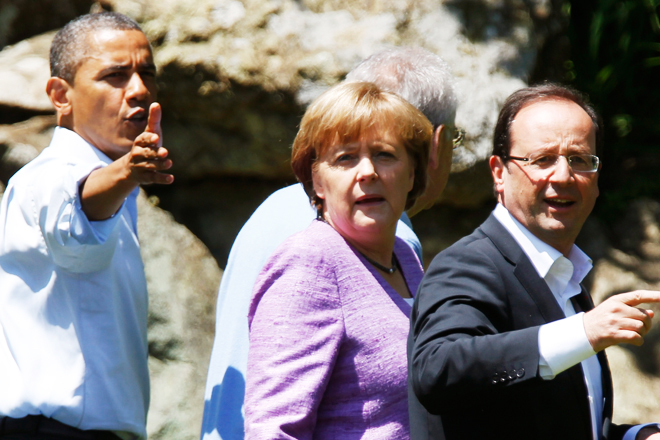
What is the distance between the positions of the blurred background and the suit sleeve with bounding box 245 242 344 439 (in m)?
2.11

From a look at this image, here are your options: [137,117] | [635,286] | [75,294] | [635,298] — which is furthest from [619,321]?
[635,286]

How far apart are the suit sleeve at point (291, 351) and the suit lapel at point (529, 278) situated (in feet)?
1.16

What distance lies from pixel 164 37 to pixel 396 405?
2.72 m

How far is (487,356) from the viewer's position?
1.30 m

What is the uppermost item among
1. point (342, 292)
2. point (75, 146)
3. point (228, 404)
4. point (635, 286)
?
point (342, 292)

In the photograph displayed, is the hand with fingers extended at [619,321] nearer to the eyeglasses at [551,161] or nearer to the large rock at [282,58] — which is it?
the eyeglasses at [551,161]

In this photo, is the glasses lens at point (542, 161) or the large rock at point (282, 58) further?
the large rock at point (282, 58)

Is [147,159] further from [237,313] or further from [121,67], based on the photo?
[121,67]

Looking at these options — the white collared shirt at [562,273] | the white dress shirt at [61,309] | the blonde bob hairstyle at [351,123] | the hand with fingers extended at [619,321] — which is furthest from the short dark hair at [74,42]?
the hand with fingers extended at [619,321]

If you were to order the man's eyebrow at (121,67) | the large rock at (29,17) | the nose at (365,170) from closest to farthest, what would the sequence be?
the nose at (365,170), the man's eyebrow at (121,67), the large rock at (29,17)

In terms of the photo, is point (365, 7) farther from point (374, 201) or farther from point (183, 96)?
point (374, 201)

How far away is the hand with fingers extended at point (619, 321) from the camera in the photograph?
1.21m

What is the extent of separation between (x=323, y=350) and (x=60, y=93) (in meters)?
1.23

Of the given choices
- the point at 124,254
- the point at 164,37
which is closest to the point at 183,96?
the point at 164,37
